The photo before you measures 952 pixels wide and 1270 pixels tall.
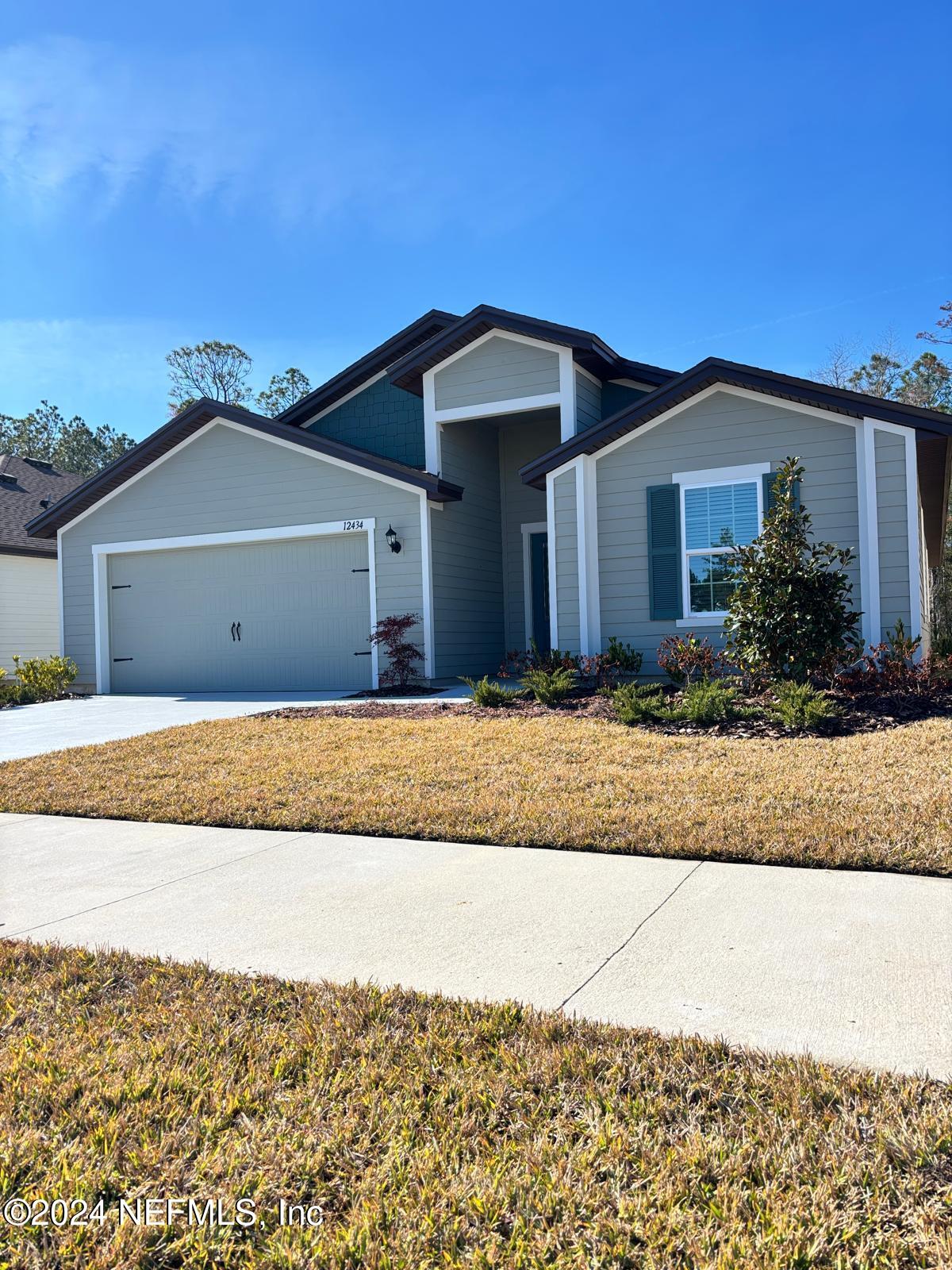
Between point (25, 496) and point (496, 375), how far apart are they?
14845mm

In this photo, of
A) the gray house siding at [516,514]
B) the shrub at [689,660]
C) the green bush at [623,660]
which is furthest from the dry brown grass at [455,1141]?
the gray house siding at [516,514]

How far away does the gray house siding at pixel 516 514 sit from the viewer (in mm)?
16219

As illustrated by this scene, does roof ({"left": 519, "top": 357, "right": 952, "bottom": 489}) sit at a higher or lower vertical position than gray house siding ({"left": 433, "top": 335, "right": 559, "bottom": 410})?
lower

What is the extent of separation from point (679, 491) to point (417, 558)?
405 centimetres

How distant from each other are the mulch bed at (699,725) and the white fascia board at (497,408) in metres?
4.92

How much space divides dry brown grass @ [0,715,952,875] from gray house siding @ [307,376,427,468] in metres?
8.00

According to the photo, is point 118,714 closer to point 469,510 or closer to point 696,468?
point 469,510

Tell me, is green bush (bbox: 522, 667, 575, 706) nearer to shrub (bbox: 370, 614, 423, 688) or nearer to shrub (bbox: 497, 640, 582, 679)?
shrub (bbox: 497, 640, 582, 679)

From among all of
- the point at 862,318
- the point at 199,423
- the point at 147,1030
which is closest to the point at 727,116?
the point at 199,423

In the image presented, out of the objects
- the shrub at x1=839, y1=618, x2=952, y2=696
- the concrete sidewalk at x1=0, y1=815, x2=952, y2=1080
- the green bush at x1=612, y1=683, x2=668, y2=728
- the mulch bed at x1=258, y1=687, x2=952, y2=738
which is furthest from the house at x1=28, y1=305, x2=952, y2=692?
the concrete sidewalk at x1=0, y1=815, x2=952, y2=1080

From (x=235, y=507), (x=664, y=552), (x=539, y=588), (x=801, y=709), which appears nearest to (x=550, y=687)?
(x=664, y=552)

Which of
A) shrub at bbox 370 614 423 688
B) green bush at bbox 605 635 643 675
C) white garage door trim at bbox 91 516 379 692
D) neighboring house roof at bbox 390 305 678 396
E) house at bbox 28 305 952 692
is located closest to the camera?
house at bbox 28 305 952 692

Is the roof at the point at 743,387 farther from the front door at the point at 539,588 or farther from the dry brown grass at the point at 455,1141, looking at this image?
the dry brown grass at the point at 455,1141

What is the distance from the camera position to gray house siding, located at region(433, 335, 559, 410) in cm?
1380
